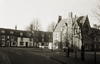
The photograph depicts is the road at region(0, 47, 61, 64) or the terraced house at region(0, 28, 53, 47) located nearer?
the road at region(0, 47, 61, 64)

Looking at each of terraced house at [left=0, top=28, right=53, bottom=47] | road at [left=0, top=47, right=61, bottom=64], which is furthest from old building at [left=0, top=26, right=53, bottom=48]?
road at [left=0, top=47, right=61, bottom=64]

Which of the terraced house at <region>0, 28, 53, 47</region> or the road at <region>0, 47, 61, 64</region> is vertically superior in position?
the terraced house at <region>0, 28, 53, 47</region>

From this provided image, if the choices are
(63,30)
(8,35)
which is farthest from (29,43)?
(63,30)

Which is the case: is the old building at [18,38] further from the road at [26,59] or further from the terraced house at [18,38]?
the road at [26,59]

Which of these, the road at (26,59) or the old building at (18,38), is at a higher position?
the old building at (18,38)

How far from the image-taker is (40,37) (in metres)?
68.1

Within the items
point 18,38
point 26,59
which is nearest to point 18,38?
point 18,38

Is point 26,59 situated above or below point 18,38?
below

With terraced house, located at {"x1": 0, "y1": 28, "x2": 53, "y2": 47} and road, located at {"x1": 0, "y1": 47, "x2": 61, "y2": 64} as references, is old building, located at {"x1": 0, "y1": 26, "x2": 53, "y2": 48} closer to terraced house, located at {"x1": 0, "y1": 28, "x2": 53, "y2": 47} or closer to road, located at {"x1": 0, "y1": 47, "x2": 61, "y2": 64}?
terraced house, located at {"x1": 0, "y1": 28, "x2": 53, "y2": 47}

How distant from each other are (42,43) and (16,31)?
1678cm

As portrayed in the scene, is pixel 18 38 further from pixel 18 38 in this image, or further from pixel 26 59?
pixel 26 59

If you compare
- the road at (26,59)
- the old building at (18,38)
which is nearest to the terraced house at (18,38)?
the old building at (18,38)

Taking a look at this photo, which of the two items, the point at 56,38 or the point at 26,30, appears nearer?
the point at 56,38

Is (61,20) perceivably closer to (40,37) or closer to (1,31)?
(40,37)
